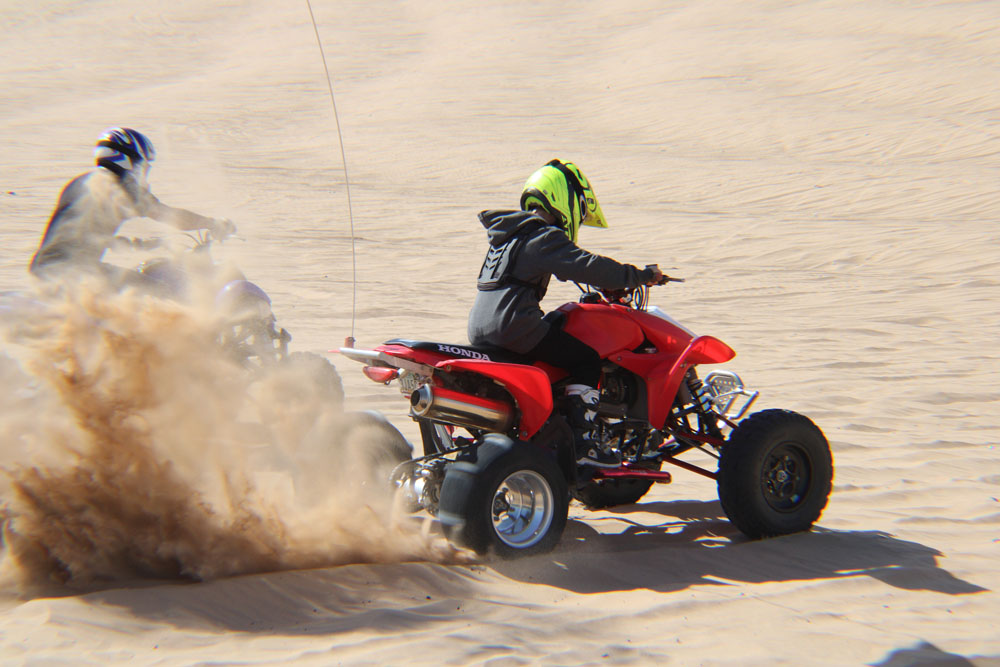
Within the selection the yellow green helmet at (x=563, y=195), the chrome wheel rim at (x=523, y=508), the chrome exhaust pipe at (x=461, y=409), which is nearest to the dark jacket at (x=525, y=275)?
the yellow green helmet at (x=563, y=195)

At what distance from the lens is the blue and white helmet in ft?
19.7

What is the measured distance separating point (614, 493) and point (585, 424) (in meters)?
0.94

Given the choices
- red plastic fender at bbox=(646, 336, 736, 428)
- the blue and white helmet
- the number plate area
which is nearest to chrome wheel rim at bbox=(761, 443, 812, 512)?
red plastic fender at bbox=(646, 336, 736, 428)

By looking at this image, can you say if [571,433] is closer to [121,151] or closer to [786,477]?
[786,477]

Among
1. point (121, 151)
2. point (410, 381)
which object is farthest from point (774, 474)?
point (121, 151)

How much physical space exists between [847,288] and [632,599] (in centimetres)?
1007

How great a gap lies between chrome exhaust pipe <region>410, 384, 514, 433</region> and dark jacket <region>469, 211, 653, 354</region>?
0.34 meters

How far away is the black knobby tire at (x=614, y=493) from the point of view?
5680 millimetres

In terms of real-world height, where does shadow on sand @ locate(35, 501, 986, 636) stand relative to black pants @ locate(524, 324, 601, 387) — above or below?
below

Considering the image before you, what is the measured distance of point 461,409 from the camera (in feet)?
14.8

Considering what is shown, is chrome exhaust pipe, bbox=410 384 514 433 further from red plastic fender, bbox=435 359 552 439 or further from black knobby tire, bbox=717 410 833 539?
black knobby tire, bbox=717 410 833 539

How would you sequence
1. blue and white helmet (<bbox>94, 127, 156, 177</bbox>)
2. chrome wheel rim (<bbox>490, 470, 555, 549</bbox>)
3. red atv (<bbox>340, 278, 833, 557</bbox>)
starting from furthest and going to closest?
blue and white helmet (<bbox>94, 127, 156, 177</bbox>) → chrome wheel rim (<bbox>490, 470, 555, 549</bbox>) → red atv (<bbox>340, 278, 833, 557</bbox>)

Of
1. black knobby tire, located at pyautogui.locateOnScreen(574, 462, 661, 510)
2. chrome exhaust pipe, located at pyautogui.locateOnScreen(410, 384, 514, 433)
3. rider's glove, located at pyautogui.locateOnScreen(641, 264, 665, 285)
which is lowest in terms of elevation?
black knobby tire, located at pyautogui.locateOnScreen(574, 462, 661, 510)

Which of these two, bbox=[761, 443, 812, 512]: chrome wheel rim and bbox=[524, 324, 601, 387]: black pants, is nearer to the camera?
bbox=[524, 324, 601, 387]: black pants
